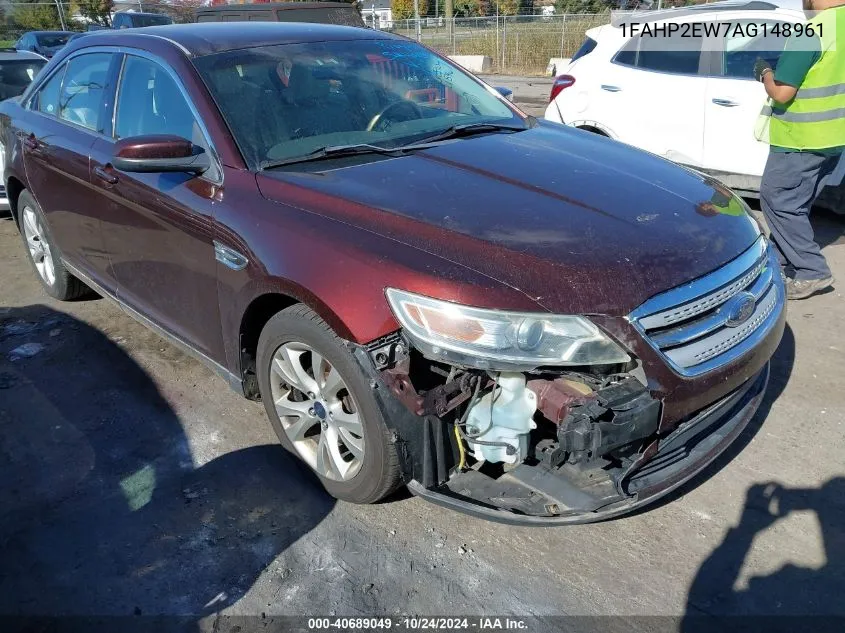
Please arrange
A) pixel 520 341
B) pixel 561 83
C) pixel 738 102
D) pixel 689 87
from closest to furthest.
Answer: pixel 520 341
pixel 738 102
pixel 689 87
pixel 561 83

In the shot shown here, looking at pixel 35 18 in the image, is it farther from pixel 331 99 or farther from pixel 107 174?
pixel 331 99

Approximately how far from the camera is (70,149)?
3.88m

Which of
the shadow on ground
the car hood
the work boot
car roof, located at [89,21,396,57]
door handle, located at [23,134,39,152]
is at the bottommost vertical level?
the shadow on ground

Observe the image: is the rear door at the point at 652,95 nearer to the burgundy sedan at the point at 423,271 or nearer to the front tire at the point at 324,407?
the burgundy sedan at the point at 423,271

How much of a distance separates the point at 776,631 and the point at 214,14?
13038mm

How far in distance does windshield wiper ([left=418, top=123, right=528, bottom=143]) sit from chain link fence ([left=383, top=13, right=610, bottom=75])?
19245 millimetres

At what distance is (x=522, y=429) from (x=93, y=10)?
39104 millimetres

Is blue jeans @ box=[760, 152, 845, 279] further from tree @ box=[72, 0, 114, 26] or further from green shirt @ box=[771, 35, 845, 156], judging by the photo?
tree @ box=[72, 0, 114, 26]

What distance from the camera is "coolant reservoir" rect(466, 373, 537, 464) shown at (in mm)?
2229

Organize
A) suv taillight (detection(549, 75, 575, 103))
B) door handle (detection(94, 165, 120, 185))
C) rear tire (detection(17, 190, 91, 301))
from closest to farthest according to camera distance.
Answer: door handle (detection(94, 165, 120, 185)) → rear tire (detection(17, 190, 91, 301)) → suv taillight (detection(549, 75, 575, 103))

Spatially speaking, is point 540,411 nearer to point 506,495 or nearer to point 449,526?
point 506,495

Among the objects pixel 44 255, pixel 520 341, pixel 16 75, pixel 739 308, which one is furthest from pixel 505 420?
pixel 16 75

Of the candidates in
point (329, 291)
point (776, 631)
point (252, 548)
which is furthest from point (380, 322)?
point (776, 631)

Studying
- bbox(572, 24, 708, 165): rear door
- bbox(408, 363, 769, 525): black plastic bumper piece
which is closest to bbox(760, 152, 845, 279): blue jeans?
bbox(572, 24, 708, 165): rear door
